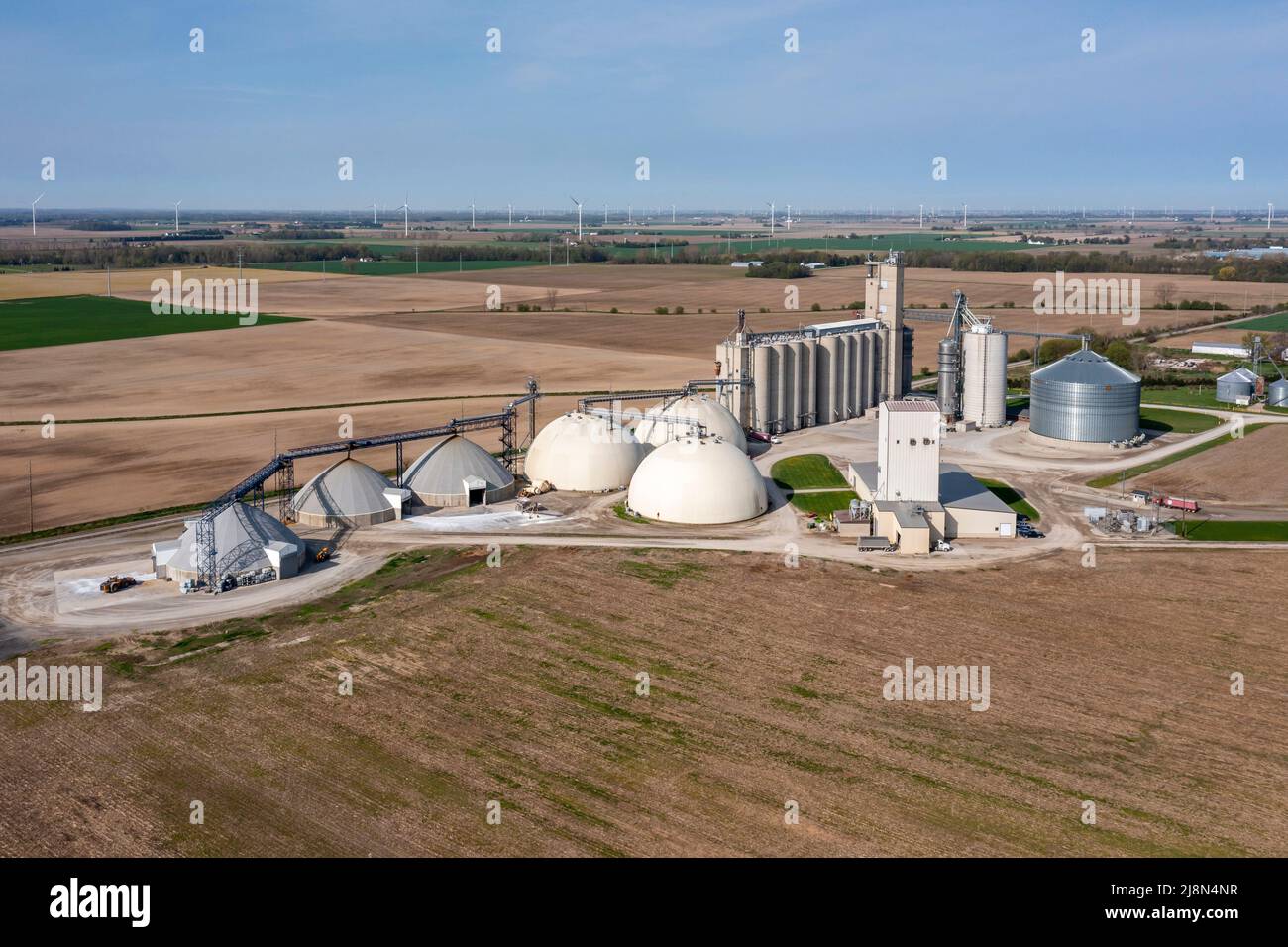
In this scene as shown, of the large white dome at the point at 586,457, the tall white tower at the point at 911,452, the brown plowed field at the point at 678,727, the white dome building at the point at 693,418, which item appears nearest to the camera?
the brown plowed field at the point at 678,727

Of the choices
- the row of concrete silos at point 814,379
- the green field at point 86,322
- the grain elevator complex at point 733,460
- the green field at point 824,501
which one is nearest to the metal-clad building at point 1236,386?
the grain elevator complex at point 733,460

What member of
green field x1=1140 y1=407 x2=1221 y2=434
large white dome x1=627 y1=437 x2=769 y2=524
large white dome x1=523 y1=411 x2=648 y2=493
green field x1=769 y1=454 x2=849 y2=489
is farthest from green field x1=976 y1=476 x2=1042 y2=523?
green field x1=1140 y1=407 x2=1221 y2=434

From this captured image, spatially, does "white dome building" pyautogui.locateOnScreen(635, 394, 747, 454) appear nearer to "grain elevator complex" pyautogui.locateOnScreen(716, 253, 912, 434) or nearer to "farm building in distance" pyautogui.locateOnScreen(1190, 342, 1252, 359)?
"grain elevator complex" pyautogui.locateOnScreen(716, 253, 912, 434)

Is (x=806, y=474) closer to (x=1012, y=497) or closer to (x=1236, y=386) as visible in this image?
(x=1012, y=497)

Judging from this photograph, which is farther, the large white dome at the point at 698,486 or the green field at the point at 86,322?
the green field at the point at 86,322

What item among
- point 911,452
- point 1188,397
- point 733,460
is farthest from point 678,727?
point 1188,397

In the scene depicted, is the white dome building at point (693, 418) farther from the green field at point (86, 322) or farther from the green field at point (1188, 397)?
the green field at point (86, 322)
